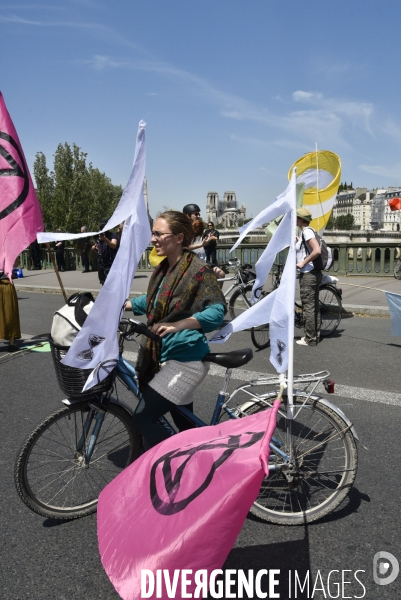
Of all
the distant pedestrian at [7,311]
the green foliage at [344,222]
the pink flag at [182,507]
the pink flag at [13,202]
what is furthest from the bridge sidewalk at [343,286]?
the green foliage at [344,222]

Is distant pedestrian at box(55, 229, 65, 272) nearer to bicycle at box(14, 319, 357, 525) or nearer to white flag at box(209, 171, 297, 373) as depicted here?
bicycle at box(14, 319, 357, 525)

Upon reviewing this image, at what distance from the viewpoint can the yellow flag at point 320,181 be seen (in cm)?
1038

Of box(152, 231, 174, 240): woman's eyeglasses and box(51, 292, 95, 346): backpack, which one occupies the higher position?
box(152, 231, 174, 240): woman's eyeglasses

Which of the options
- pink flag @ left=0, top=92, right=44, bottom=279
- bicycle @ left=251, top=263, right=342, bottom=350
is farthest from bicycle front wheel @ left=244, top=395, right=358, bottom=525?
bicycle @ left=251, top=263, right=342, bottom=350

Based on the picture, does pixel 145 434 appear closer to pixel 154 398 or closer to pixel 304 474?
pixel 154 398

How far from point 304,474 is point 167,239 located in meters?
1.46

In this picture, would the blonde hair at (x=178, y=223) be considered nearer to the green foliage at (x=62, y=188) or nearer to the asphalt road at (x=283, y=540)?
the asphalt road at (x=283, y=540)

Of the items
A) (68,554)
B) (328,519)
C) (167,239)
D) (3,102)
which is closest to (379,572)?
(328,519)

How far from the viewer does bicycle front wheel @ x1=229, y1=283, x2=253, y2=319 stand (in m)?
8.60

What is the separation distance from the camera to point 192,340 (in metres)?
2.89

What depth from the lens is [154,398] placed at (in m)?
2.92

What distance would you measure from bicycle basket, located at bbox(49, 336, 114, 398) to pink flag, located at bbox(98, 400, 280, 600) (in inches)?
23.4

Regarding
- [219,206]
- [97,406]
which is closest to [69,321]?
[97,406]

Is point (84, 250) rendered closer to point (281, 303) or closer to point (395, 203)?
point (395, 203)
